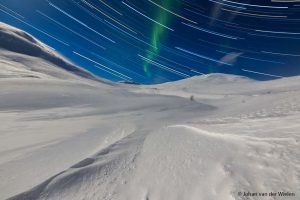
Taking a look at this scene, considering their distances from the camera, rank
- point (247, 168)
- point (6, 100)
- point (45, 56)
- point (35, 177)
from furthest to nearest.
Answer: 1. point (45, 56)
2. point (6, 100)
3. point (35, 177)
4. point (247, 168)

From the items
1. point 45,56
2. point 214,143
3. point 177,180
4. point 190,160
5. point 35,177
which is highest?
point 45,56

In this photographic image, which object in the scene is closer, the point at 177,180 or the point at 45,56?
the point at 177,180

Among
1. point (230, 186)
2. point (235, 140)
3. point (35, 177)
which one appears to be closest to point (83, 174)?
point (35, 177)

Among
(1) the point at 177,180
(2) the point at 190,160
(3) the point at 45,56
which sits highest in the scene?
(3) the point at 45,56

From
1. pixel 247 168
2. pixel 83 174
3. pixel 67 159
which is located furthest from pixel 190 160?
pixel 67 159

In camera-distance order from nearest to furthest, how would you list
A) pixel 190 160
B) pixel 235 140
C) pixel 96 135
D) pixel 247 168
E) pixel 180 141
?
pixel 247 168 → pixel 190 160 → pixel 235 140 → pixel 180 141 → pixel 96 135

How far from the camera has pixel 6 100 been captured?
23.3 meters

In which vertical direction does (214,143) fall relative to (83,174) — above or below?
above

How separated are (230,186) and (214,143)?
2.97 m

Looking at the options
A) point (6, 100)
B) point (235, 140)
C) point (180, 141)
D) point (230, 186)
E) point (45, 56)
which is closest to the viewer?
point (230, 186)

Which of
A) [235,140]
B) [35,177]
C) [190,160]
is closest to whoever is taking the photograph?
[35,177]

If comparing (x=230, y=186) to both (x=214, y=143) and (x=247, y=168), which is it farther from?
(x=214, y=143)

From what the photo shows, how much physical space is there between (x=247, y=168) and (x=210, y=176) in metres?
0.78

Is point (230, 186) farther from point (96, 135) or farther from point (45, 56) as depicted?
point (45, 56)
